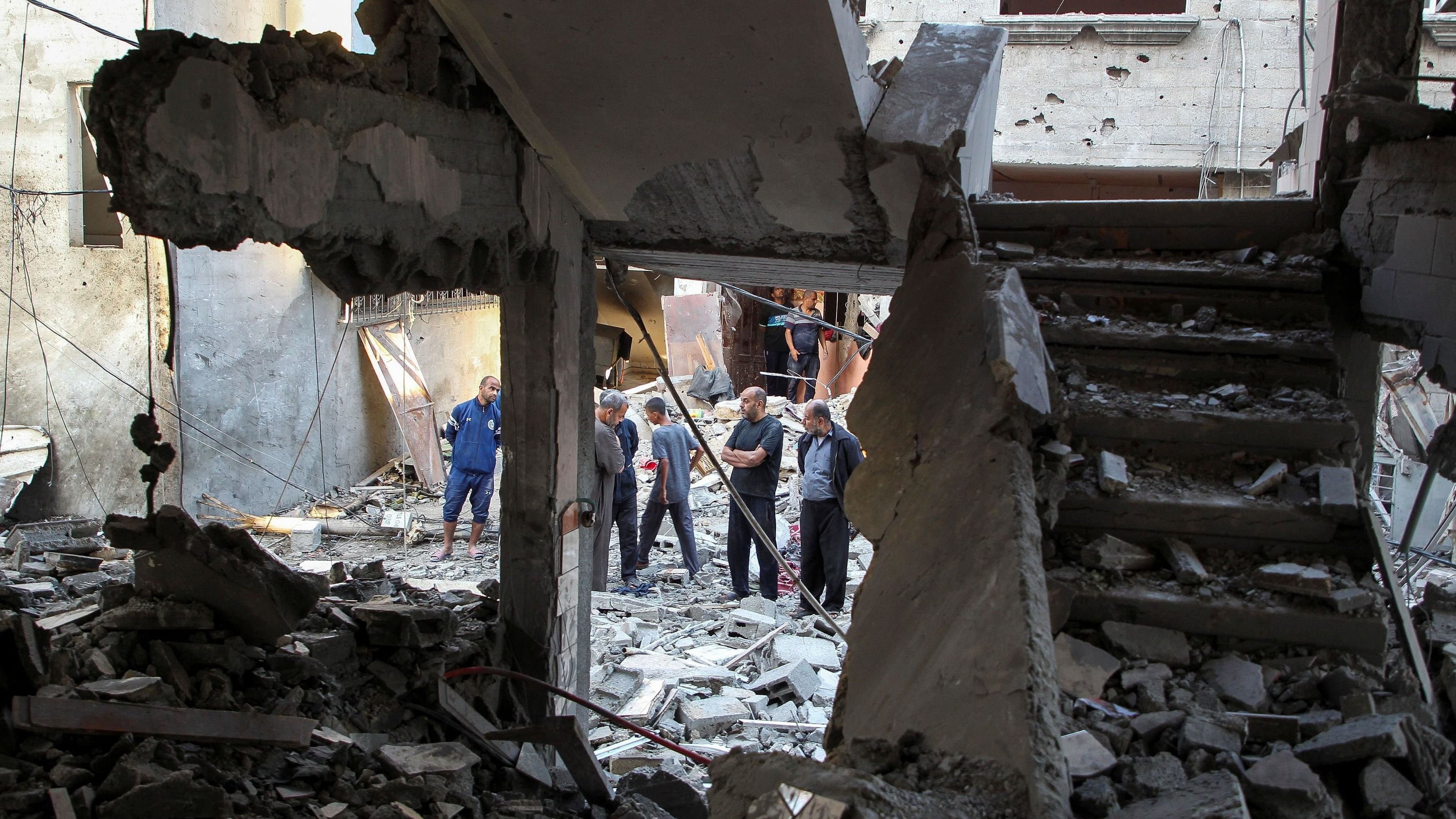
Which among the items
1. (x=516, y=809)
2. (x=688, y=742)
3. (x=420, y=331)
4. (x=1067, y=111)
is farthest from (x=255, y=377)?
(x=1067, y=111)

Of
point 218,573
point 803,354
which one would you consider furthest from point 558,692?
point 803,354

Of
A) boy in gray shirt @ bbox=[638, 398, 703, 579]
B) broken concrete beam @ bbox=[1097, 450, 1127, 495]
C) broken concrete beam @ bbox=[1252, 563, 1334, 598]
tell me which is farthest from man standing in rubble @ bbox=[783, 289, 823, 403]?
broken concrete beam @ bbox=[1252, 563, 1334, 598]

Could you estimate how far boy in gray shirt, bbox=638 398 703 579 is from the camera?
8852 millimetres

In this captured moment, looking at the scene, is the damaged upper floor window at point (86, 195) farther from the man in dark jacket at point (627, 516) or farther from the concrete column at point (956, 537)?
the concrete column at point (956, 537)

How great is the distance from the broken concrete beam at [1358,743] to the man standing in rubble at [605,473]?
629 cm

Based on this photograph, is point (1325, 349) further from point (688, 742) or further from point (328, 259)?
point (688, 742)

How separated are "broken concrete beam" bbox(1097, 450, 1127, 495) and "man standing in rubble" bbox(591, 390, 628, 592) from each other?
544cm

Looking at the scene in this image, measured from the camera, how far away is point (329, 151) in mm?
3689

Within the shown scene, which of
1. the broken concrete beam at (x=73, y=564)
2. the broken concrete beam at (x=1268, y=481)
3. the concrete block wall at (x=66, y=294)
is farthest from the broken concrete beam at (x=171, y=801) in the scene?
the concrete block wall at (x=66, y=294)

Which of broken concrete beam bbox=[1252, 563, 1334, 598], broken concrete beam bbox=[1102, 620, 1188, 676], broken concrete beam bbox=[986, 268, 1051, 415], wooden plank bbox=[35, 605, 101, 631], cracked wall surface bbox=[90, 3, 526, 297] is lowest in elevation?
wooden plank bbox=[35, 605, 101, 631]

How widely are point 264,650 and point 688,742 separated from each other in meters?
2.61

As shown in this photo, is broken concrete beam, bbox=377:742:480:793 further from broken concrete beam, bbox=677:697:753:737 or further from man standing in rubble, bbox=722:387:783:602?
man standing in rubble, bbox=722:387:783:602

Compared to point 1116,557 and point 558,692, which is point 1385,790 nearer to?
point 1116,557

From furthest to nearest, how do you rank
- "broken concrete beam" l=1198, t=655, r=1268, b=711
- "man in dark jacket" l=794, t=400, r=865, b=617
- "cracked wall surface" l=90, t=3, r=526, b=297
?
"man in dark jacket" l=794, t=400, r=865, b=617, "cracked wall surface" l=90, t=3, r=526, b=297, "broken concrete beam" l=1198, t=655, r=1268, b=711
